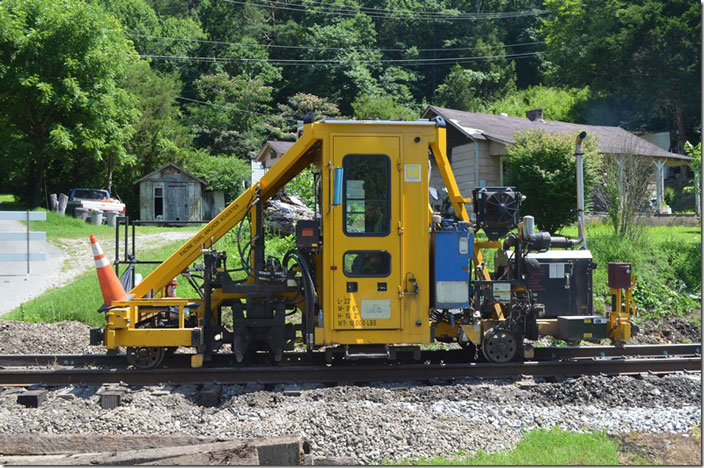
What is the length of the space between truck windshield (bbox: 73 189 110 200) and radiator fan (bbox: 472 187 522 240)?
97.0 feet

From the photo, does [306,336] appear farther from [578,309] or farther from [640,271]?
[640,271]

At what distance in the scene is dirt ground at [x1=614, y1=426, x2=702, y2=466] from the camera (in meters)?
5.34

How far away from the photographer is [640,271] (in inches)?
527

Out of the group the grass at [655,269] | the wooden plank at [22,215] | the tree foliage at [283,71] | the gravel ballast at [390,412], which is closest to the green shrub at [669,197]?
the tree foliage at [283,71]

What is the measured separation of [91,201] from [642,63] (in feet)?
123

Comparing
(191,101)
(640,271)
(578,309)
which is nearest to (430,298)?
(578,309)

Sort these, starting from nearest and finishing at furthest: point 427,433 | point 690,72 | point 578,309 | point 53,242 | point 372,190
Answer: point 427,433, point 372,190, point 578,309, point 53,242, point 690,72

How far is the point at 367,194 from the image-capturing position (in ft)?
24.1

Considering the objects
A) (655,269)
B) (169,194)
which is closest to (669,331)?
(655,269)

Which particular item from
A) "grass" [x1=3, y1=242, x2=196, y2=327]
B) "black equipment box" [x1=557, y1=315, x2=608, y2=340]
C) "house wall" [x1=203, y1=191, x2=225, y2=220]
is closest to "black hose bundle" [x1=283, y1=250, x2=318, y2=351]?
"black equipment box" [x1=557, y1=315, x2=608, y2=340]

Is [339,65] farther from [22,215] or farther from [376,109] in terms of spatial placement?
[22,215]

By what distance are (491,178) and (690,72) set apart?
2567cm

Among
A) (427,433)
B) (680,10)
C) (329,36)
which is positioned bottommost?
(427,433)

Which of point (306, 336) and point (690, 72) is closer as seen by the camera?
point (306, 336)
